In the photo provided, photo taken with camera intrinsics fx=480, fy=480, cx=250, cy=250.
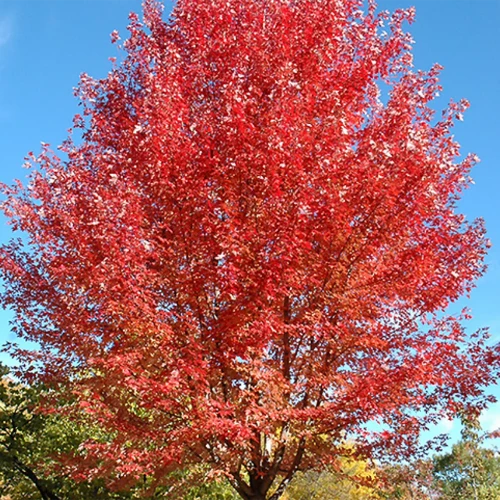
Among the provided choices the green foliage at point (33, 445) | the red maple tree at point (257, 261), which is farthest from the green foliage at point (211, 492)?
the red maple tree at point (257, 261)

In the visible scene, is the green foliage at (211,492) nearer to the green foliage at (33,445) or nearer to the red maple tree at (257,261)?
the green foliage at (33,445)

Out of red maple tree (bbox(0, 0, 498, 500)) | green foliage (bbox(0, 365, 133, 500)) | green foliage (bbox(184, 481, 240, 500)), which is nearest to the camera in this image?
red maple tree (bbox(0, 0, 498, 500))

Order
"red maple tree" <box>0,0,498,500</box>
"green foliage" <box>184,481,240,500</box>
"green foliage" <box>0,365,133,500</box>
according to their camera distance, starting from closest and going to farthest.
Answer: "red maple tree" <box>0,0,498,500</box>
"green foliage" <box>0,365,133,500</box>
"green foliage" <box>184,481,240,500</box>

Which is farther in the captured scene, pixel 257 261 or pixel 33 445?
pixel 33 445

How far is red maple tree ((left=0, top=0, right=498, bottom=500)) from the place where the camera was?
20.9 feet

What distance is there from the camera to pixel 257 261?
655 centimetres

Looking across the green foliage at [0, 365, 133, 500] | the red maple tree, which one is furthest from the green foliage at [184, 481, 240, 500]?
the red maple tree

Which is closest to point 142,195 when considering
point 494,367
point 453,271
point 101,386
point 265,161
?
point 265,161

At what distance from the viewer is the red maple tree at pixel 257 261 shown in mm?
6371

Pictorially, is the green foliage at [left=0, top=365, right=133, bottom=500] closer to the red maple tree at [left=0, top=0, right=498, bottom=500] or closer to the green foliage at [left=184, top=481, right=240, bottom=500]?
the green foliage at [left=184, top=481, right=240, bottom=500]

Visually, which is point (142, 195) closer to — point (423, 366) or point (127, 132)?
point (127, 132)

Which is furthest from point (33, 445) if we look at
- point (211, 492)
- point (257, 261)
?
point (257, 261)

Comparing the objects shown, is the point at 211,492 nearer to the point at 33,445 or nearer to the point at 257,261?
the point at 33,445

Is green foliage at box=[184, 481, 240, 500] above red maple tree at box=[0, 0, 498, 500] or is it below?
below
